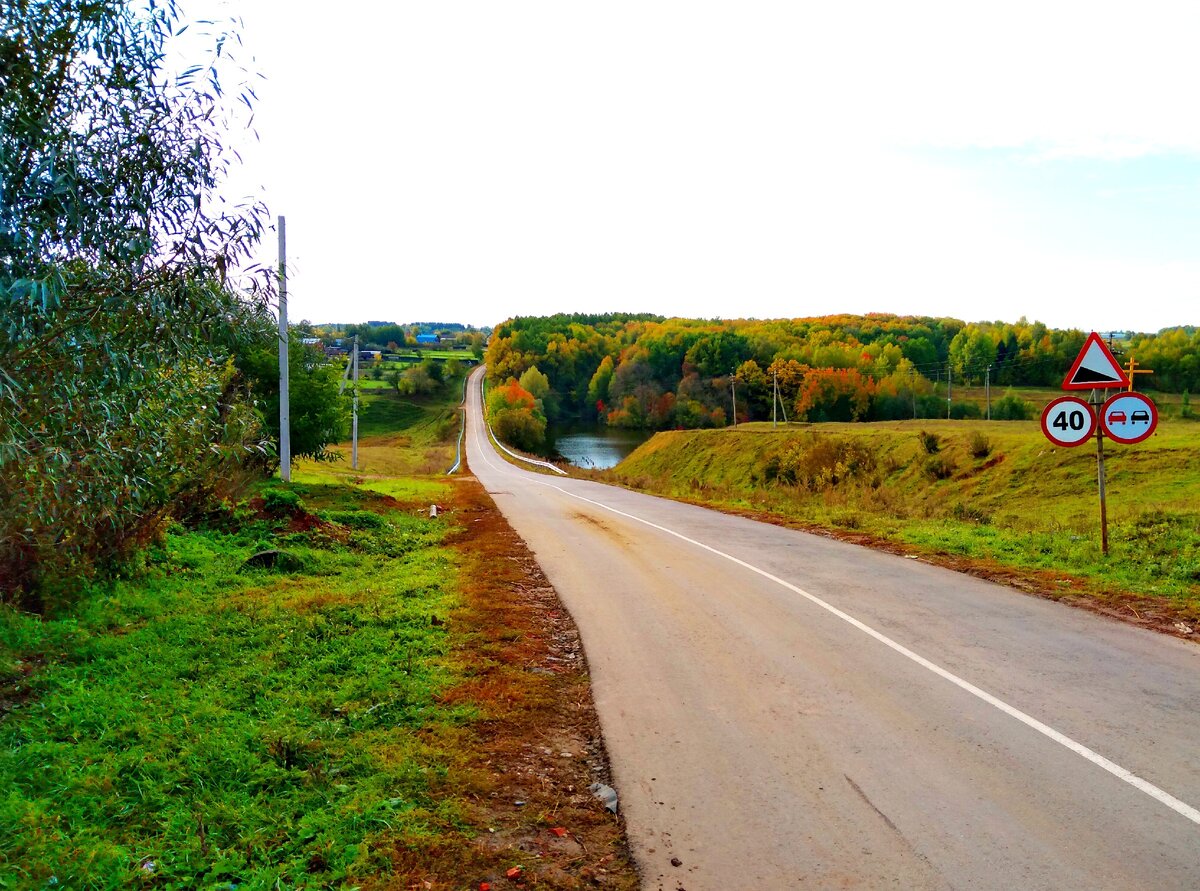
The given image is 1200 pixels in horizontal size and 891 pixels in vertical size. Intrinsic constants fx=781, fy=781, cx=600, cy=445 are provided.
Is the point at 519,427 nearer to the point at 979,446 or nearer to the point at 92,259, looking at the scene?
the point at 979,446

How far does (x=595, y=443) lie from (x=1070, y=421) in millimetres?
94056

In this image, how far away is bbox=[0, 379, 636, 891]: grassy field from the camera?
13.7ft

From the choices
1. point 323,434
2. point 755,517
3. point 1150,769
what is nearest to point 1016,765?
point 1150,769

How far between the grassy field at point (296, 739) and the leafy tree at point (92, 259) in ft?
5.33

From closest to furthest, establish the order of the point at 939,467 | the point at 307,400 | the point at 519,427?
the point at 307,400 → the point at 939,467 → the point at 519,427

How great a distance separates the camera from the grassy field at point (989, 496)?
11047 mm

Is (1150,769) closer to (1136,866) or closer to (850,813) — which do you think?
(1136,866)

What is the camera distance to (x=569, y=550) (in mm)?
14750

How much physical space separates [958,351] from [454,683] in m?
121

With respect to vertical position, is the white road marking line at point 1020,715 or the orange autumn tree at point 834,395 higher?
the orange autumn tree at point 834,395

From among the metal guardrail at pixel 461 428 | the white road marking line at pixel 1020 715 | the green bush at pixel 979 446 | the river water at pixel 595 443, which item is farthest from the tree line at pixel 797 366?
the white road marking line at pixel 1020 715

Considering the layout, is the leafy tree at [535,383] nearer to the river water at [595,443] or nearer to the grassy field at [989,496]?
the river water at [595,443]

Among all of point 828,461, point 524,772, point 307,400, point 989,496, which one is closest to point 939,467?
point 828,461

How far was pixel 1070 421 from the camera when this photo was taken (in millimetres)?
11891
